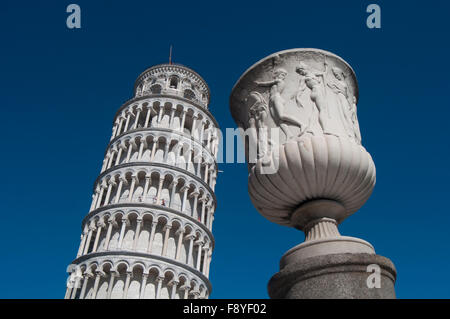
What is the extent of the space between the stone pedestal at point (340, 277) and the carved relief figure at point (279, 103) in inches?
51.1

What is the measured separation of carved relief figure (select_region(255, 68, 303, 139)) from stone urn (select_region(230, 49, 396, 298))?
11mm

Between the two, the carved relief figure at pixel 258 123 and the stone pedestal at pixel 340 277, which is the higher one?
the carved relief figure at pixel 258 123

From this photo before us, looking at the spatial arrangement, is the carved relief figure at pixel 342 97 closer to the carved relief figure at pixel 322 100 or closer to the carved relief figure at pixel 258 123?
the carved relief figure at pixel 322 100

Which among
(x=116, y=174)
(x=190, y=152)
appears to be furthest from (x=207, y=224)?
(x=116, y=174)

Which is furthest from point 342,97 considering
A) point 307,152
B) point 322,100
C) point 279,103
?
point 307,152

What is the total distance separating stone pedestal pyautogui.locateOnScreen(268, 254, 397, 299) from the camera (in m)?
3.17

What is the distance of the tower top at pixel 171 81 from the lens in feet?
119

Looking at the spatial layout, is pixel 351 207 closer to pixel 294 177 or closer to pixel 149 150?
pixel 294 177

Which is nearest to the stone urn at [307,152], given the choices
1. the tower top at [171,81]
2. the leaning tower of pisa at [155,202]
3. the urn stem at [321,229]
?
the urn stem at [321,229]

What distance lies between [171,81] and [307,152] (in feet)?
114

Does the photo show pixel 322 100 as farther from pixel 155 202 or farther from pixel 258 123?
pixel 155 202

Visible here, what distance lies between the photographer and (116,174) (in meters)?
29.5

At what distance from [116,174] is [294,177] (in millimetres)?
27291

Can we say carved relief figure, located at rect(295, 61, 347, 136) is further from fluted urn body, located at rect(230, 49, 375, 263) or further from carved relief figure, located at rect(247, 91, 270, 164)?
carved relief figure, located at rect(247, 91, 270, 164)
